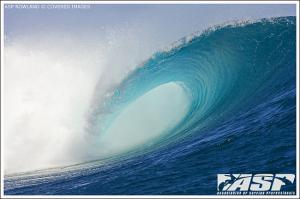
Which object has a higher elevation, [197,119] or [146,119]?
[197,119]

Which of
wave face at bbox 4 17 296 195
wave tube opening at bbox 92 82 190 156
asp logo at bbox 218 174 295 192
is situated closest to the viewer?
asp logo at bbox 218 174 295 192

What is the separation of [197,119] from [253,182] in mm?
2134

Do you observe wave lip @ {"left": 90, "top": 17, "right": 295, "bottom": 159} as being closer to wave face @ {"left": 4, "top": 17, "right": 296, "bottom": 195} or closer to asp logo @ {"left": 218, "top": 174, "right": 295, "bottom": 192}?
wave face @ {"left": 4, "top": 17, "right": 296, "bottom": 195}

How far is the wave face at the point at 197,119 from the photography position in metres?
6.23

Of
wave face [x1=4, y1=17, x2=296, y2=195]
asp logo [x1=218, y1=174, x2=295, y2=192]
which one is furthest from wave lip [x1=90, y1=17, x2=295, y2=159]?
asp logo [x1=218, y1=174, x2=295, y2=192]

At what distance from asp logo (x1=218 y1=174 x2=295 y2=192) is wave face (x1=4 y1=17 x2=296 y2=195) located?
10 centimetres

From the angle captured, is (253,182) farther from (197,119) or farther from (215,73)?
(215,73)

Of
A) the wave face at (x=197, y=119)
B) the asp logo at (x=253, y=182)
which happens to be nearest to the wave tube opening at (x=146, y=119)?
the wave face at (x=197, y=119)

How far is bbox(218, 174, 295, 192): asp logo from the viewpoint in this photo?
603 centimetres

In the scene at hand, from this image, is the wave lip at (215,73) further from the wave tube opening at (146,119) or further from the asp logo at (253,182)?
the asp logo at (253,182)

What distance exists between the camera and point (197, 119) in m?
8.01

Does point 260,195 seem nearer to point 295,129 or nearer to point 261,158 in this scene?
point 261,158

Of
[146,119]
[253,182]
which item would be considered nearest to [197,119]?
[146,119]

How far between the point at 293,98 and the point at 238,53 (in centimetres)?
178
